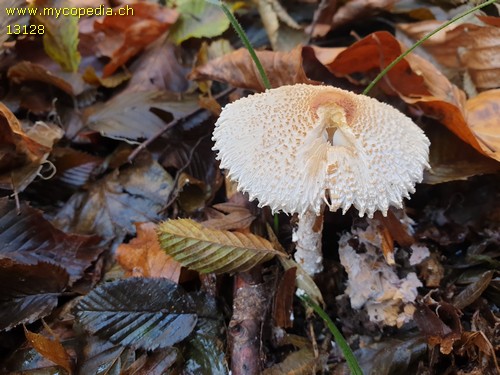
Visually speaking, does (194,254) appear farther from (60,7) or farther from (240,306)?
(60,7)

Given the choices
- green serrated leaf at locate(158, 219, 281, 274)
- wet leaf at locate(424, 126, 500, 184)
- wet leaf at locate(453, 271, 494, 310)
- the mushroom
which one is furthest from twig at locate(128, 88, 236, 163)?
wet leaf at locate(453, 271, 494, 310)

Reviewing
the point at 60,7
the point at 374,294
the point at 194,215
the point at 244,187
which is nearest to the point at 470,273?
the point at 374,294

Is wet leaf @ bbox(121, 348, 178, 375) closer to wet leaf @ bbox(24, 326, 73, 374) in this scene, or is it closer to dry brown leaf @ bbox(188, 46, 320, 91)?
wet leaf @ bbox(24, 326, 73, 374)

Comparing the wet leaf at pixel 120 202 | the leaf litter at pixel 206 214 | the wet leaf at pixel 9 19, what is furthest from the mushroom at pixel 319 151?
the wet leaf at pixel 9 19

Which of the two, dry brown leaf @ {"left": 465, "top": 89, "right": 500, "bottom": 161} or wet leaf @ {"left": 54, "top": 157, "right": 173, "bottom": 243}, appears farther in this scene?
wet leaf @ {"left": 54, "top": 157, "right": 173, "bottom": 243}

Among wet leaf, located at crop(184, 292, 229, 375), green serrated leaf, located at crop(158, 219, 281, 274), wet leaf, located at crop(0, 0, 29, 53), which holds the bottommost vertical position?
wet leaf, located at crop(184, 292, 229, 375)

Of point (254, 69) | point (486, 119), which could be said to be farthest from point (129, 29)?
point (486, 119)

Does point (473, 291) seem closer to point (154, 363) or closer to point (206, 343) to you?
point (206, 343)
